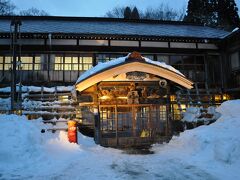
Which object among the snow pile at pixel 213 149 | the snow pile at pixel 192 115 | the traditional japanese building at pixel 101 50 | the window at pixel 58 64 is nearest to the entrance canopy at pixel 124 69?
the snow pile at pixel 213 149

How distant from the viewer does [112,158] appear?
922cm

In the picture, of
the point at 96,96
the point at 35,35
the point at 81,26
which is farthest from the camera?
the point at 81,26

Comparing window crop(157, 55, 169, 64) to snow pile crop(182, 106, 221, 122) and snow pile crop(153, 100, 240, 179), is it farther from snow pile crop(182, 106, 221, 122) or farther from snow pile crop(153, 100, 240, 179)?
snow pile crop(153, 100, 240, 179)

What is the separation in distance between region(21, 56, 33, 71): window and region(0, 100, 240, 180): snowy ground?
10603 millimetres

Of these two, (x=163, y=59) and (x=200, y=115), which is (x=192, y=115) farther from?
(x=163, y=59)

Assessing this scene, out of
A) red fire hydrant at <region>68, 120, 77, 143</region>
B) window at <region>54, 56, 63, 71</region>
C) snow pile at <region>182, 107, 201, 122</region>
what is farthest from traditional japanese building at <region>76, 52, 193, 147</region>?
window at <region>54, 56, 63, 71</region>

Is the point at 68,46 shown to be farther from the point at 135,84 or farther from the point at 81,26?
the point at 135,84

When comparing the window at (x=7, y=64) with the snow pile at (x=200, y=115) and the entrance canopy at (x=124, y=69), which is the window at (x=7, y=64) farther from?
the snow pile at (x=200, y=115)

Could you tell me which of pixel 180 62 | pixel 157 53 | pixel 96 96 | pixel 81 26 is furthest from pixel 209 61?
pixel 96 96

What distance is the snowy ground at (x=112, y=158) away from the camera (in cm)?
711

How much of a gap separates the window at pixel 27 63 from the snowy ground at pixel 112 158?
10603 millimetres

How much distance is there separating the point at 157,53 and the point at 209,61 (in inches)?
190

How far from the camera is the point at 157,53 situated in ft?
72.0

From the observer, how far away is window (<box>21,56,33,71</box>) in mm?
20353
